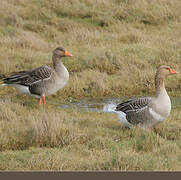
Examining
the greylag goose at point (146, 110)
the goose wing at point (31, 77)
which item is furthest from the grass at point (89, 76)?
the goose wing at point (31, 77)

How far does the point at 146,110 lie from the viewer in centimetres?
755

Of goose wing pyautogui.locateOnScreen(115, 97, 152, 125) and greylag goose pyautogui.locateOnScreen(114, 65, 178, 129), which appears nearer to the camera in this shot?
greylag goose pyautogui.locateOnScreen(114, 65, 178, 129)

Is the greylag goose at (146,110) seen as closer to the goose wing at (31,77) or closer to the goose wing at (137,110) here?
the goose wing at (137,110)

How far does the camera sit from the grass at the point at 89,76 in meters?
6.50

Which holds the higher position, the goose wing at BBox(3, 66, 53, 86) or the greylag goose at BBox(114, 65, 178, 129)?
the goose wing at BBox(3, 66, 53, 86)

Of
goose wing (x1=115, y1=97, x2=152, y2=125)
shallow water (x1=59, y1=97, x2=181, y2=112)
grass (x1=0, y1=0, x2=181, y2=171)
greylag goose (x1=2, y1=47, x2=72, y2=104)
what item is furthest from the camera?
shallow water (x1=59, y1=97, x2=181, y2=112)

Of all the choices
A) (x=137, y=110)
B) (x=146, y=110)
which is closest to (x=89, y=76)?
(x=137, y=110)

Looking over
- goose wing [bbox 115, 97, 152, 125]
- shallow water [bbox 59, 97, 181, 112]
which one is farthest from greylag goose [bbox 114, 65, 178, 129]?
shallow water [bbox 59, 97, 181, 112]

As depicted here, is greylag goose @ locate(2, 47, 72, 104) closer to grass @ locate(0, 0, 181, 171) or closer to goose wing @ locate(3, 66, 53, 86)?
goose wing @ locate(3, 66, 53, 86)

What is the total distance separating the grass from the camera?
256 inches

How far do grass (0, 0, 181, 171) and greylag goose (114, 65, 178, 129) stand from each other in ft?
0.66

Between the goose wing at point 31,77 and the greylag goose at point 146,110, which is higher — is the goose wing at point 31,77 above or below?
above

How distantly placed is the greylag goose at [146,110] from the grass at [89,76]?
0.20 meters

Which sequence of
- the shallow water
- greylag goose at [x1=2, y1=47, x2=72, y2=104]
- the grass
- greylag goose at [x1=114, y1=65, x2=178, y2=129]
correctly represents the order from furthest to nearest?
1. the shallow water
2. greylag goose at [x1=2, y1=47, x2=72, y2=104]
3. greylag goose at [x1=114, y1=65, x2=178, y2=129]
4. the grass
